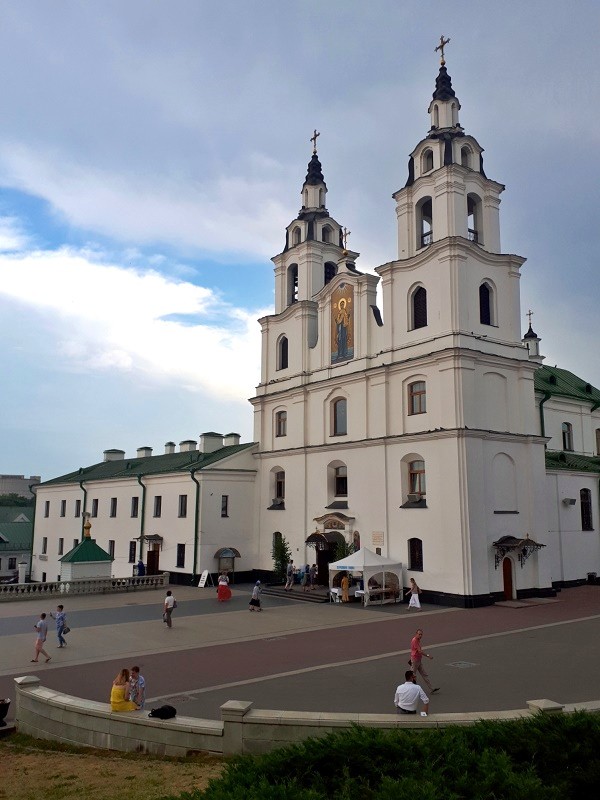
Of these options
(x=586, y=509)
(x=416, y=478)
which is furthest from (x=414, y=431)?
(x=586, y=509)

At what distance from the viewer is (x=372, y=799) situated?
6949 millimetres

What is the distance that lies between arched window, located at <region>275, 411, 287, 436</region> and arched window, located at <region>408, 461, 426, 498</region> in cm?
1031

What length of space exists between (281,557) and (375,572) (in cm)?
904

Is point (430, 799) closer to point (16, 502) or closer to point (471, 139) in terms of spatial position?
point (471, 139)

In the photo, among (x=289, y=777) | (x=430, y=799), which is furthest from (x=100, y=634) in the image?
(x=430, y=799)

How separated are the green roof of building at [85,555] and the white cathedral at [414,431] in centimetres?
601

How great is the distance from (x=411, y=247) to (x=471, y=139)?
5.95 m

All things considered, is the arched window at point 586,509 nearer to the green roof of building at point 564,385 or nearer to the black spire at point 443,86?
the green roof of building at point 564,385

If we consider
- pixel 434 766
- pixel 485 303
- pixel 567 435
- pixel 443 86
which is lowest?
pixel 434 766

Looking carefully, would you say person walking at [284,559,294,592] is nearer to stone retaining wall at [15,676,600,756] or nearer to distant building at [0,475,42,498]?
stone retaining wall at [15,676,600,756]

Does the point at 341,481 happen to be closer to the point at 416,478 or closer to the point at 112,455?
the point at 416,478

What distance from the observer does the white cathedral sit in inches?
1143

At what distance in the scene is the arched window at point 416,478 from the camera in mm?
30266

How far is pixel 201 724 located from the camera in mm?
10789
